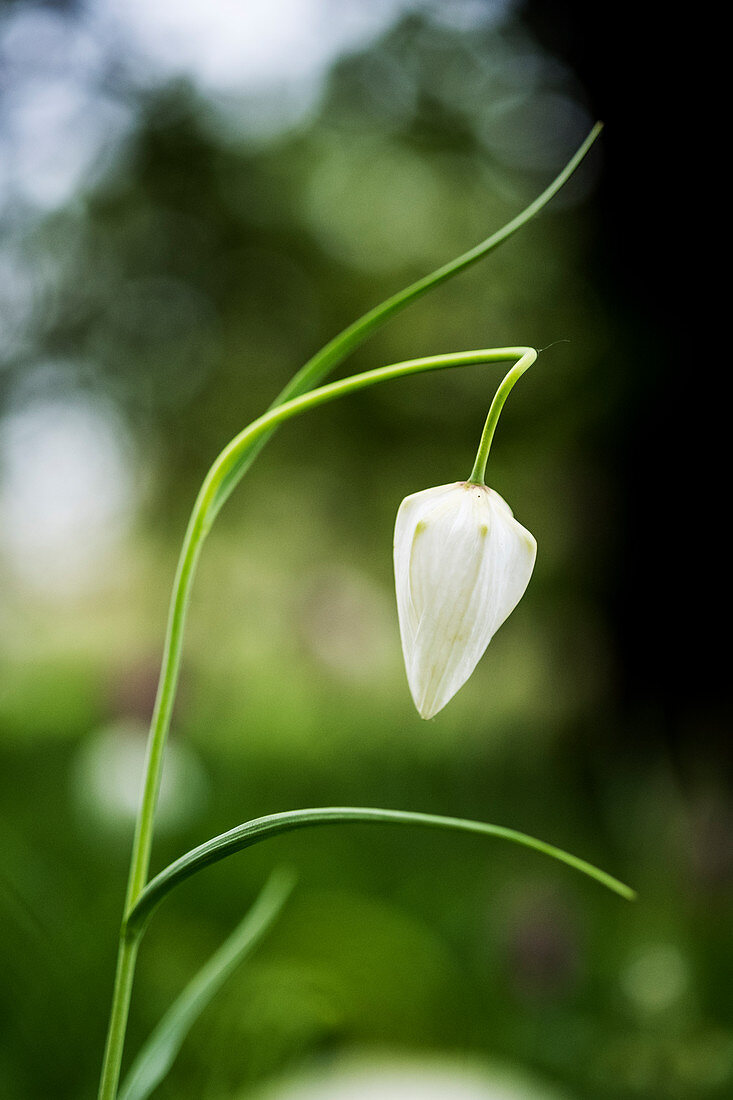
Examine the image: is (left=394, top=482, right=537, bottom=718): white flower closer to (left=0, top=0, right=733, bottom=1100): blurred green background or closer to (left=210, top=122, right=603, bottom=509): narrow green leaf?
(left=210, top=122, right=603, bottom=509): narrow green leaf

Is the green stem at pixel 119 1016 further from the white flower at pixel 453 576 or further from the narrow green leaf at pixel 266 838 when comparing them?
the white flower at pixel 453 576

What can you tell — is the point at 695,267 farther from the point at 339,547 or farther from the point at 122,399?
the point at 339,547

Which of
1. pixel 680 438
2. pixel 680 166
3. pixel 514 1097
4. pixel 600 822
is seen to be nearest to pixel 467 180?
pixel 680 166

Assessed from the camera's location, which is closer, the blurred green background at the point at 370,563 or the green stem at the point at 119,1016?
the green stem at the point at 119,1016

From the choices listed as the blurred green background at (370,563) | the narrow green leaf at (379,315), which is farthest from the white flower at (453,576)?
the blurred green background at (370,563)

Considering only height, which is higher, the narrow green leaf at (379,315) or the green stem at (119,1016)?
the narrow green leaf at (379,315)
